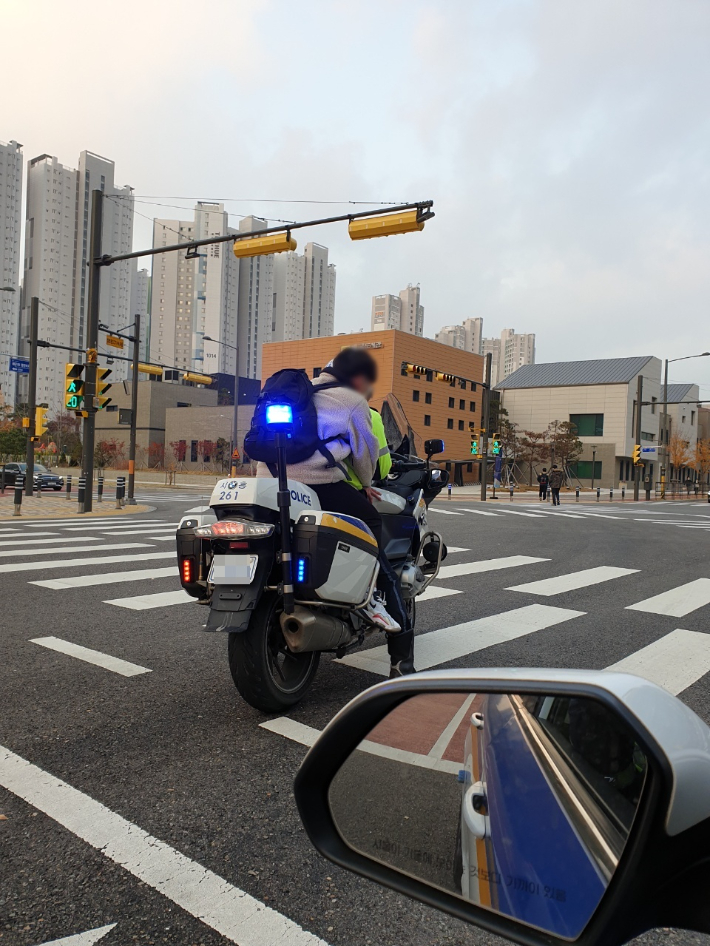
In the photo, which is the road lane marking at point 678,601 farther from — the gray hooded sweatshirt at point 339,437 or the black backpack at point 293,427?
the black backpack at point 293,427

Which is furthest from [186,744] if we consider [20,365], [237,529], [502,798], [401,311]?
[401,311]

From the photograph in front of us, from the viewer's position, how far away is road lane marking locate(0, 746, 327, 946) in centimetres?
191

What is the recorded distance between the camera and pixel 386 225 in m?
11.8

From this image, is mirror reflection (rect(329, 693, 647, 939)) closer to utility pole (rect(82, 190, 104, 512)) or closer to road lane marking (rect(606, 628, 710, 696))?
road lane marking (rect(606, 628, 710, 696))

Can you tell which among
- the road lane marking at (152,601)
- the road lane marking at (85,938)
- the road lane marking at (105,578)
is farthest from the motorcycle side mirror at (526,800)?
the road lane marking at (105,578)

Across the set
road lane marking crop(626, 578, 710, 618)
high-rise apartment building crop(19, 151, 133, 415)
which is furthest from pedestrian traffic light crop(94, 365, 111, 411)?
high-rise apartment building crop(19, 151, 133, 415)

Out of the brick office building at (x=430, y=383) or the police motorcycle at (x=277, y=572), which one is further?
the brick office building at (x=430, y=383)

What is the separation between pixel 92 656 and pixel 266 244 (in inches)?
381

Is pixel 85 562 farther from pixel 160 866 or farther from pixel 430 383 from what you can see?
pixel 430 383

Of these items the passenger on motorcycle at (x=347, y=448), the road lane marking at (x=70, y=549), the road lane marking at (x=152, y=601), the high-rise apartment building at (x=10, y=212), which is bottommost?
the road lane marking at (x=70, y=549)

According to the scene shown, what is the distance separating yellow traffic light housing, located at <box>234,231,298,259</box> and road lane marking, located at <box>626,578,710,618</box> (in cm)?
844

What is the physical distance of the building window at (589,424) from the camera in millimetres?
81562

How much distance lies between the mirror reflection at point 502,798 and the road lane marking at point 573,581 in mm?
6497

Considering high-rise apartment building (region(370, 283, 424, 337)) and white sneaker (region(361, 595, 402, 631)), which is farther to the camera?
high-rise apartment building (region(370, 283, 424, 337))
